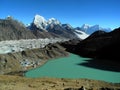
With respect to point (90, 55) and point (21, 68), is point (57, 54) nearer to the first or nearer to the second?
point (90, 55)

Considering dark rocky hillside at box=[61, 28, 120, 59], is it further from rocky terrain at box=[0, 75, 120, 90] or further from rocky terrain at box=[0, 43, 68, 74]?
→ rocky terrain at box=[0, 75, 120, 90]

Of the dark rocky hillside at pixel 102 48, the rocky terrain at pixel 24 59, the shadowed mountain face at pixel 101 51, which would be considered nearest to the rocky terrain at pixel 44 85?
the rocky terrain at pixel 24 59

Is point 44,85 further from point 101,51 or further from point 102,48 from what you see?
point 102,48

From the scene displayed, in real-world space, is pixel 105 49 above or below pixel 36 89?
above

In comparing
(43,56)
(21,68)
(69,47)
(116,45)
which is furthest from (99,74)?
(69,47)

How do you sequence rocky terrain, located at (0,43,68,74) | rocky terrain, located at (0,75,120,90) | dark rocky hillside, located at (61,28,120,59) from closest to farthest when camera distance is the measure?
rocky terrain, located at (0,75,120,90), rocky terrain, located at (0,43,68,74), dark rocky hillside, located at (61,28,120,59)

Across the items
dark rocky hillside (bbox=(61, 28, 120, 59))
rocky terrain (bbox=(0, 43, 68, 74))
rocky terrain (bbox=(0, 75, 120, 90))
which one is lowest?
rocky terrain (bbox=(0, 75, 120, 90))

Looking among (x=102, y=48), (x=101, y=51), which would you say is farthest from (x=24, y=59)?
(x=102, y=48)

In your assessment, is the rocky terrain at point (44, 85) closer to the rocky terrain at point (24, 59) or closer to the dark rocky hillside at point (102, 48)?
the rocky terrain at point (24, 59)

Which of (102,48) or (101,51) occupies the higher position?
(102,48)

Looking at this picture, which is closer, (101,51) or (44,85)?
(44,85)

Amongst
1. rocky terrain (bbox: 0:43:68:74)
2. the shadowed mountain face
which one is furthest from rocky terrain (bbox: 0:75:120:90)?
the shadowed mountain face
